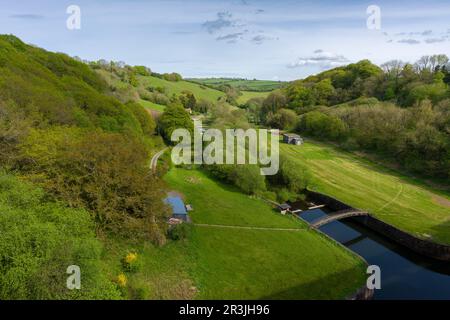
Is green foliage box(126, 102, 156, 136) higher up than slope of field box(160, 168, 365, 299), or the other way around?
green foliage box(126, 102, 156, 136)

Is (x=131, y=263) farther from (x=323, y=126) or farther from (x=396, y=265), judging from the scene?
(x=323, y=126)

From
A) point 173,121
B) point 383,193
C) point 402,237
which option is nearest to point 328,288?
point 402,237

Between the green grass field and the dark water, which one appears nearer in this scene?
the dark water

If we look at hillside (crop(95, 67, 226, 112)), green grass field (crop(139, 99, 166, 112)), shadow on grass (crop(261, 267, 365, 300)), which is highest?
hillside (crop(95, 67, 226, 112))

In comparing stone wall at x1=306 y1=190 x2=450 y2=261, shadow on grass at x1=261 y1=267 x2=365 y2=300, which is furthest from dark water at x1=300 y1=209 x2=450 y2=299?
shadow on grass at x1=261 y1=267 x2=365 y2=300

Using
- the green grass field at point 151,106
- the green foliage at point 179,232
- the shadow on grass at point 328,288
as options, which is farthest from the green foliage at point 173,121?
the shadow on grass at point 328,288

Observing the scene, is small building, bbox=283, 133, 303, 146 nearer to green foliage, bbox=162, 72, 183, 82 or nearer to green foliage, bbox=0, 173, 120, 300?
green foliage, bbox=0, 173, 120, 300
